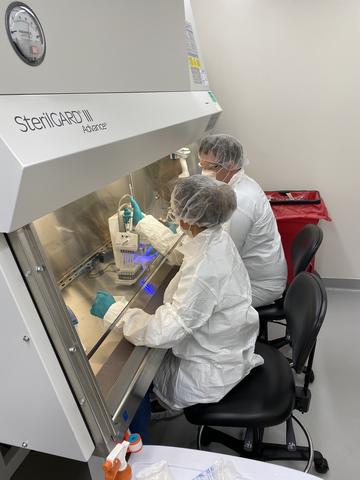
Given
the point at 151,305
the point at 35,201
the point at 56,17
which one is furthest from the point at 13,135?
the point at 151,305

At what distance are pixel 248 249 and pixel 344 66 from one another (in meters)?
1.50

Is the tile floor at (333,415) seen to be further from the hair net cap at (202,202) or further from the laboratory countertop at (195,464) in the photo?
the hair net cap at (202,202)

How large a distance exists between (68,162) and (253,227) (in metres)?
1.30

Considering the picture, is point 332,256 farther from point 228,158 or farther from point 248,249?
point 228,158

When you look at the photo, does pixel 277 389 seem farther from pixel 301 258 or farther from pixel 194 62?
pixel 194 62

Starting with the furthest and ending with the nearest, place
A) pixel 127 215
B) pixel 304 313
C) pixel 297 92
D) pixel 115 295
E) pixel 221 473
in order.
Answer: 1. pixel 297 92
2. pixel 127 215
3. pixel 115 295
4. pixel 304 313
5. pixel 221 473

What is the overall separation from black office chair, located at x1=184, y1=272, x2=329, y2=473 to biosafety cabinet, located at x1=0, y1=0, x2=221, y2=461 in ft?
1.00

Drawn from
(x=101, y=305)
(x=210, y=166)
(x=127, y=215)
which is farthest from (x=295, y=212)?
(x=101, y=305)

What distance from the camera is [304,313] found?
1221 mm

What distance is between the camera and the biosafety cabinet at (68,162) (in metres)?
Answer: 0.57

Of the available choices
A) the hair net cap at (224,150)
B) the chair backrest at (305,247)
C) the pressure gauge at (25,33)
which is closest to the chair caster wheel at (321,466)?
the chair backrest at (305,247)

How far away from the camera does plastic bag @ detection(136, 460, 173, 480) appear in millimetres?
795

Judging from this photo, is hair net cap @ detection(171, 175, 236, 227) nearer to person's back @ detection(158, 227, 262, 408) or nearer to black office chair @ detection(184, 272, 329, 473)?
person's back @ detection(158, 227, 262, 408)

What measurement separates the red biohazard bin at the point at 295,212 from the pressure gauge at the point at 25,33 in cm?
208
